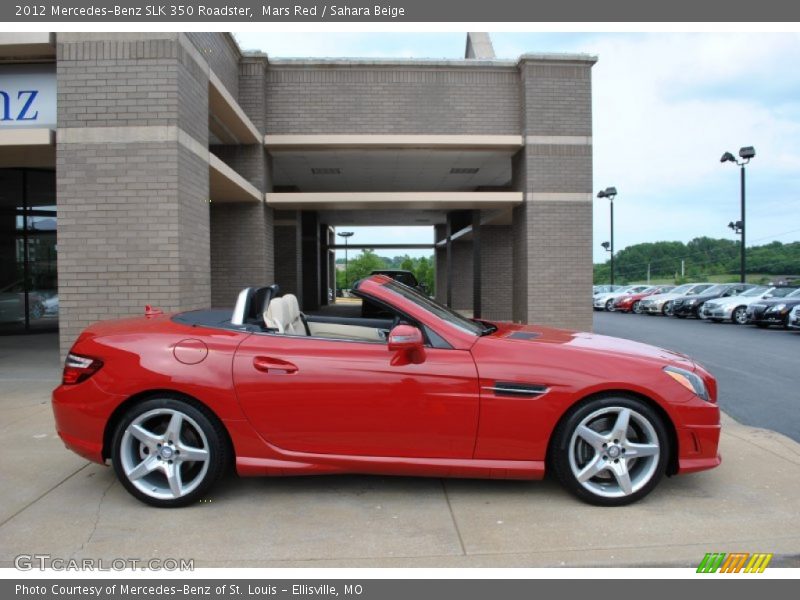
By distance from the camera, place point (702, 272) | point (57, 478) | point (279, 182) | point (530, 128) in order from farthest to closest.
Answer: point (702, 272)
point (279, 182)
point (530, 128)
point (57, 478)

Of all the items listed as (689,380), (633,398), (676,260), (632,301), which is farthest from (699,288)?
(676,260)

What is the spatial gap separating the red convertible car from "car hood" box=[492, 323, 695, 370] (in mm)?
61

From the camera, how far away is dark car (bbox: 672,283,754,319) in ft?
68.3

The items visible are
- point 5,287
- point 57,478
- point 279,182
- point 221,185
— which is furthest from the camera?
point 279,182

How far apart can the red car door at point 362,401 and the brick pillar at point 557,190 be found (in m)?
8.47

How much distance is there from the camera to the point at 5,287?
13.8 m

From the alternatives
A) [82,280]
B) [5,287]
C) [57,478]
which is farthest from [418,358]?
[5,287]

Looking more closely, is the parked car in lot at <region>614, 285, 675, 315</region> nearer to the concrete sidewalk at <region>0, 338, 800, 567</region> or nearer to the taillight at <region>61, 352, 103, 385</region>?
the concrete sidewalk at <region>0, 338, 800, 567</region>

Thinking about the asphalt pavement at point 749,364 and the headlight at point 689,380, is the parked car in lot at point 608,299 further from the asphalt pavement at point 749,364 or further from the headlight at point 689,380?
the headlight at point 689,380

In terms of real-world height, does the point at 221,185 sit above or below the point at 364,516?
above

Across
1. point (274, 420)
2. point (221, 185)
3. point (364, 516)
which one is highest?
point (221, 185)

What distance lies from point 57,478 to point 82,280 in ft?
11.9

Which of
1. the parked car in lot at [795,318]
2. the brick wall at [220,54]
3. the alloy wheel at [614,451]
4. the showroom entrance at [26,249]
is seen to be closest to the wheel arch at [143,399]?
the alloy wheel at [614,451]

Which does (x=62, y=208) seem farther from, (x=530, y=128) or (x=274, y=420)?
(x=530, y=128)
